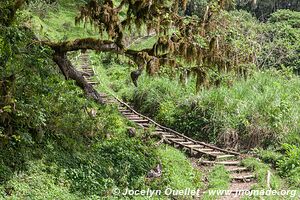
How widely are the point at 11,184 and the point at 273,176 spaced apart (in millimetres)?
6596

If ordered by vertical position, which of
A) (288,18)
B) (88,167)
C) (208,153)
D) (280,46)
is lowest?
(208,153)

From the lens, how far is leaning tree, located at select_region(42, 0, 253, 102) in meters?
9.05

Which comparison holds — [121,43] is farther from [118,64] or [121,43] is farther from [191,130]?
[118,64]

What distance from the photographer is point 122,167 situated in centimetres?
894

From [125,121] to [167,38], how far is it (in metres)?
4.09

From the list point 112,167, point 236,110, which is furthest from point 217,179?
point 236,110

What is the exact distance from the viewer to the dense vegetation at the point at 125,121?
7.20m

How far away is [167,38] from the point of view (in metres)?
9.12

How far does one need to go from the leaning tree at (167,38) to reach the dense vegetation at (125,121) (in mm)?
29

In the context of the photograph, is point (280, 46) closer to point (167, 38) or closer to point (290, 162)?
point (290, 162)

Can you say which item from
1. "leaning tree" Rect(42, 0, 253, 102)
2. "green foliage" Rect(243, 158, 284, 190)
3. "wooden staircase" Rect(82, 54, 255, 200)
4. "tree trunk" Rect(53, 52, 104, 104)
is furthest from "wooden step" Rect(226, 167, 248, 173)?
"tree trunk" Rect(53, 52, 104, 104)

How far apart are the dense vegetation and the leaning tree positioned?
0.09 ft

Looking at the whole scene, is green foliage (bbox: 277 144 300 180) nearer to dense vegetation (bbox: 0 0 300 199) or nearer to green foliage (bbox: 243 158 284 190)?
dense vegetation (bbox: 0 0 300 199)

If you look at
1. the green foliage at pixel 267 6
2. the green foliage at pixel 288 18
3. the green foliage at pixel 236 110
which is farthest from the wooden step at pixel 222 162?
the green foliage at pixel 267 6
